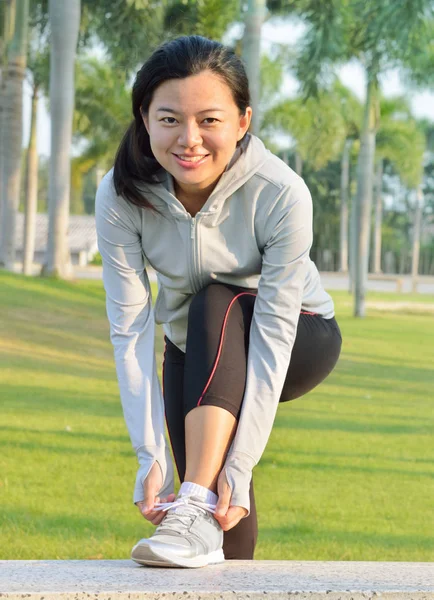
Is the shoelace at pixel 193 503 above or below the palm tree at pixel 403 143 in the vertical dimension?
below

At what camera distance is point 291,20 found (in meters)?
21.3

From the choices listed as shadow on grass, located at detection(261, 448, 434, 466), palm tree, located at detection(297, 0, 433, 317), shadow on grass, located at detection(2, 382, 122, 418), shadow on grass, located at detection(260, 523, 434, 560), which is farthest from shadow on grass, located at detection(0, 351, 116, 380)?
palm tree, located at detection(297, 0, 433, 317)

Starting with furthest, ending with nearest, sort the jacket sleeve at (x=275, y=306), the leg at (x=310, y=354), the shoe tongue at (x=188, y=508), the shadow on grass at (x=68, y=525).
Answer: the shadow on grass at (x=68, y=525)
the leg at (x=310, y=354)
the jacket sleeve at (x=275, y=306)
the shoe tongue at (x=188, y=508)

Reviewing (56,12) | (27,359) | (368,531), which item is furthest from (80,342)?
(368,531)

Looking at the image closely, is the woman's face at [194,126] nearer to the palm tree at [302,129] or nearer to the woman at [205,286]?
the woman at [205,286]

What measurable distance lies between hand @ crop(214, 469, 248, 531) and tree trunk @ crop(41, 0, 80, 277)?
1380 centimetres

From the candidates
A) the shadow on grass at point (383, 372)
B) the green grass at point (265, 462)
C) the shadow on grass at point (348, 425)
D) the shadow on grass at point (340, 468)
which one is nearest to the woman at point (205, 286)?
the green grass at point (265, 462)

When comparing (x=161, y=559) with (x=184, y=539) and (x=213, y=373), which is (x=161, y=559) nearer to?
(x=184, y=539)

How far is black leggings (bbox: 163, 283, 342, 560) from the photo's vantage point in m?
2.62

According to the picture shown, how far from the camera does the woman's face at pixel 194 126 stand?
2.67 meters

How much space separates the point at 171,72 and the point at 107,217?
1.55 ft

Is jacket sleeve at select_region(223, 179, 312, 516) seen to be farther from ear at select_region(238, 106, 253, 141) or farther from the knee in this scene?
ear at select_region(238, 106, 253, 141)

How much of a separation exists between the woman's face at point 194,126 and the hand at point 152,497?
831 millimetres

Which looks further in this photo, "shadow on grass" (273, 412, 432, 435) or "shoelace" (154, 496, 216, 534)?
"shadow on grass" (273, 412, 432, 435)
